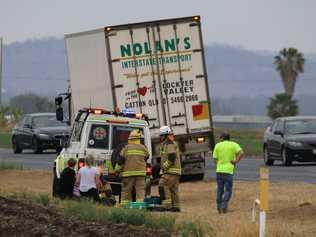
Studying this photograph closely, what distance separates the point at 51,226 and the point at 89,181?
5404 mm

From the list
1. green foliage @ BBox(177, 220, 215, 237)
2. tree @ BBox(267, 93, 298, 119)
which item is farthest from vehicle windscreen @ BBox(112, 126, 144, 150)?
tree @ BBox(267, 93, 298, 119)

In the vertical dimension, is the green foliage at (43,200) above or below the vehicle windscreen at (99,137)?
below

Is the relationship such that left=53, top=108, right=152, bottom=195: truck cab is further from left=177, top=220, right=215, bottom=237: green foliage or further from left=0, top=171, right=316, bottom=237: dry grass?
left=177, top=220, right=215, bottom=237: green foliage

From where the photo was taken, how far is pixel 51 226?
15828 millimetres

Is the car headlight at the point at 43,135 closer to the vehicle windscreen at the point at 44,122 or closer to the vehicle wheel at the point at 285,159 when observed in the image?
the vehicle windscreen at the point at 44,122

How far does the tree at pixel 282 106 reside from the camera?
97.2 m

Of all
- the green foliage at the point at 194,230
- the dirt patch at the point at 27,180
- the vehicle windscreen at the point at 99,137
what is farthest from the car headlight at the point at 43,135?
the green foliage at the point at 194,230

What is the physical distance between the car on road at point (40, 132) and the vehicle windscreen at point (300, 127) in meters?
9.69

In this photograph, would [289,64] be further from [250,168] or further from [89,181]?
[89,181]

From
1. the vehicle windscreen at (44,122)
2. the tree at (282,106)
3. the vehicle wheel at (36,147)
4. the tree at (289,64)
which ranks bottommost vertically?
the vehicle wheel at (36,147)

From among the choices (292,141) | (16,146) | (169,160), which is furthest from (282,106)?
(169,160)

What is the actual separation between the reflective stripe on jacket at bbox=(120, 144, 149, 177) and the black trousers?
66cm

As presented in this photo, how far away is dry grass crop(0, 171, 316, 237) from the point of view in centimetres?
1623

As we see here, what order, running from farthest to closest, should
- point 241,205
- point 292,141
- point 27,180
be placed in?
point 292,141
point 27,180
point 241,205
